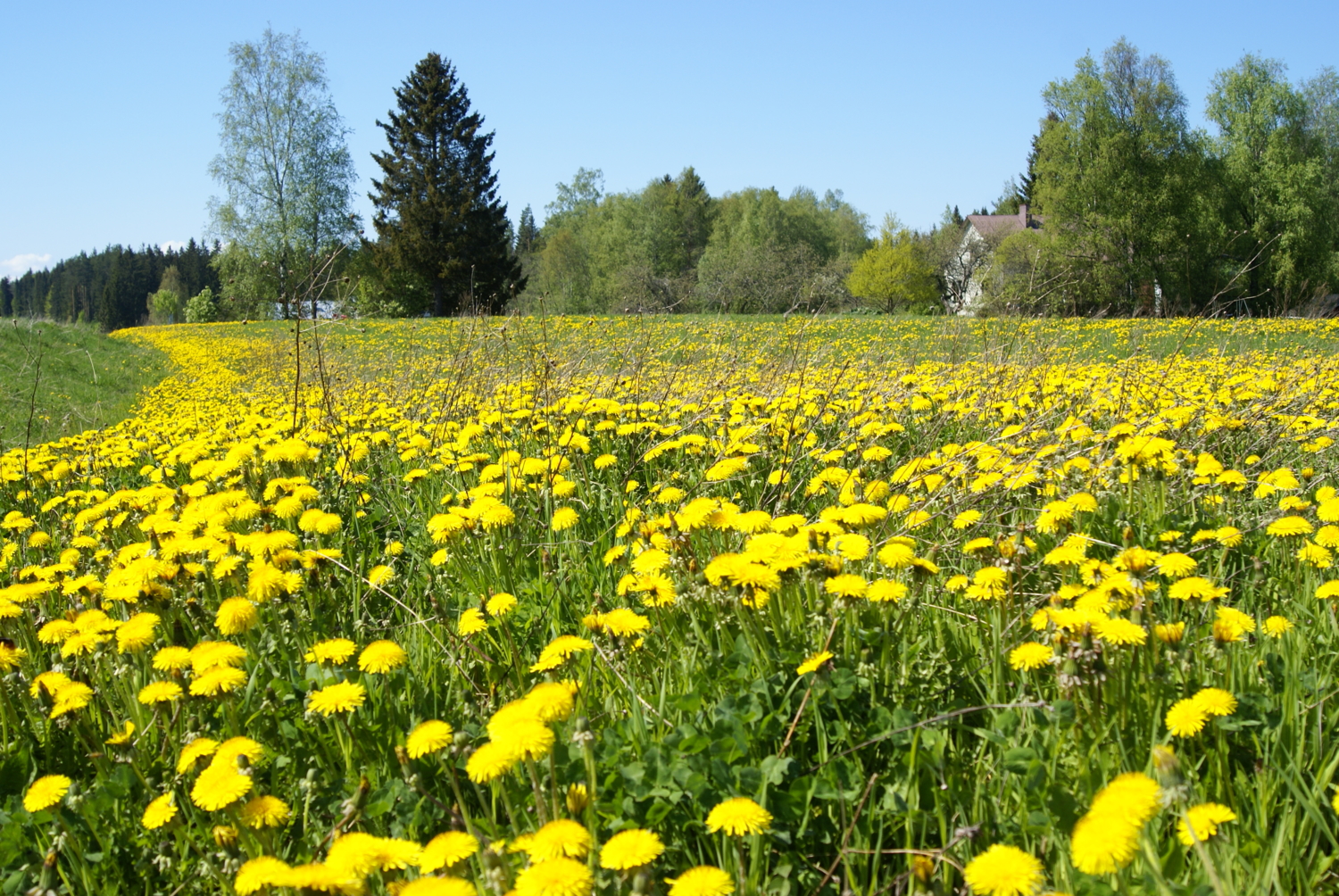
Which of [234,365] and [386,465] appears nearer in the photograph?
[386,465]

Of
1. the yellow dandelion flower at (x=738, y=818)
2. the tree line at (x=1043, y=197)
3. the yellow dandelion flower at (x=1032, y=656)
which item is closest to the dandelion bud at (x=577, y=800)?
the yellow dandelion flower at (x=738, y=818)

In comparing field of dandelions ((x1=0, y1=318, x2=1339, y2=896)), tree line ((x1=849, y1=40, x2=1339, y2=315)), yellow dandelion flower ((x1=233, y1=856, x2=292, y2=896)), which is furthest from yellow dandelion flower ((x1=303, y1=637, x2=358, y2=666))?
tree line ((x1=849, y1=40, x2=1339, y2=315))

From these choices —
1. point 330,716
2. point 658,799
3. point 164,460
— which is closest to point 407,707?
point 330,716

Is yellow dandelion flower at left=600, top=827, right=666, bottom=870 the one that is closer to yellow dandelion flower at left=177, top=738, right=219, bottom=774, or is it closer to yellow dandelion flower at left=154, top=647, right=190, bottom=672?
yellow dandelion flower at left=177, top=738, right=219, bottom=774

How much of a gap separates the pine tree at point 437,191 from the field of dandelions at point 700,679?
37769mm

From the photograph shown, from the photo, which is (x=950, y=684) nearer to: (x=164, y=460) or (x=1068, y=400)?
(x=1068, y=400)

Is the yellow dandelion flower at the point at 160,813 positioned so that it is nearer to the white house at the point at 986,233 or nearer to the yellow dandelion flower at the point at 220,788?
the yellow dandelion flower at the point at 220,788

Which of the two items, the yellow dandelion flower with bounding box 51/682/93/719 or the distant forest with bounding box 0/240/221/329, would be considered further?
the distant forest with bounding box 0/240/221/329

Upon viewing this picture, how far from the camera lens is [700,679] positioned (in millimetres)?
1996

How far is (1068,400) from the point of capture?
15.8 ft

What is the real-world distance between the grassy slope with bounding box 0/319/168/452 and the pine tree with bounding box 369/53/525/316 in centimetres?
2016

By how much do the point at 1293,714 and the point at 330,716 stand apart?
2.04 metres

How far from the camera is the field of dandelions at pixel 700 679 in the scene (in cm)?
138

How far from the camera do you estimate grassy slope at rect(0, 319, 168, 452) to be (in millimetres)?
7398
